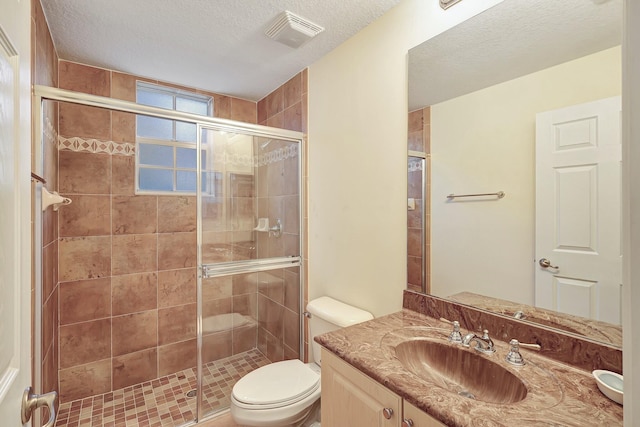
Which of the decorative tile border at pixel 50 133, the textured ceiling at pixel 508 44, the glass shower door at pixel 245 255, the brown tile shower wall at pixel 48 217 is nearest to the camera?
the textured ceiling at pixel 508 44

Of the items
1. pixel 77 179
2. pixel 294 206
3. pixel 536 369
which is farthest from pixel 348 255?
pixel 77 179

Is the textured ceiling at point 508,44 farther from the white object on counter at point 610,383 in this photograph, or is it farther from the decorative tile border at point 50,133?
the decorative tile border at point 50,133

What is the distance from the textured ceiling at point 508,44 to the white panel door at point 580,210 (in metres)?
0.21

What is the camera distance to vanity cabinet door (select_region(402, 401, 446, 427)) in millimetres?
766

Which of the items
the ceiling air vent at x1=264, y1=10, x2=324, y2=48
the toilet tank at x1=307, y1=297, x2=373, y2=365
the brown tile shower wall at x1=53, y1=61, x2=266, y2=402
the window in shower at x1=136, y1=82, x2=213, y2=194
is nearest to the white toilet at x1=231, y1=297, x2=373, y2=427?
the toilet tank at x1=307, y1=297, x2=373, y2=365

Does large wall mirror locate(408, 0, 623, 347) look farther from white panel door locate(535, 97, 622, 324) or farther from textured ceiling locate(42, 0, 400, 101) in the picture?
textured ceiling locate(42, 0, 400, 101)

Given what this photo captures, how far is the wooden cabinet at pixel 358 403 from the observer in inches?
32.7

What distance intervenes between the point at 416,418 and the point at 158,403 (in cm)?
204

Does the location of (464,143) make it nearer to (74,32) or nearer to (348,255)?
(348,255)

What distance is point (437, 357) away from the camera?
113cm

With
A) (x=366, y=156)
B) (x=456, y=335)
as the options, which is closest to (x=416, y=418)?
A: (x=456, y=335)

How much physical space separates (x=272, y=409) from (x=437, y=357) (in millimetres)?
842

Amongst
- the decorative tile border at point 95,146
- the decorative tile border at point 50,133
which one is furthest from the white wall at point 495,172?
the decorative tile border at point 95,146

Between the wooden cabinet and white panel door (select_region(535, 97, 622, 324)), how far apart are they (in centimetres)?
64
